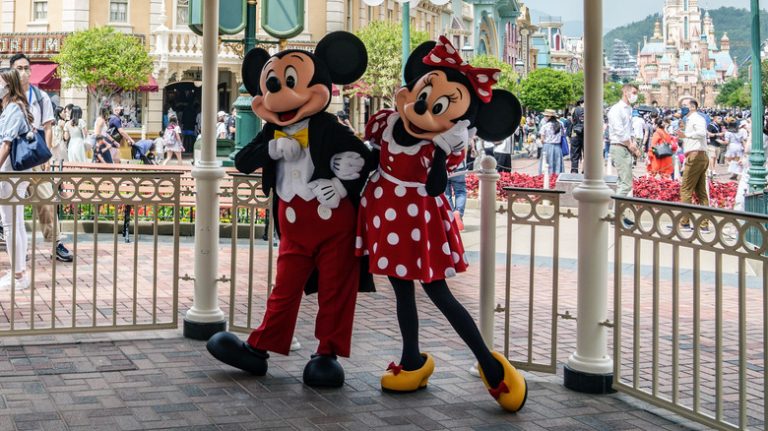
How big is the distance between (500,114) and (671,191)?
1014 cm

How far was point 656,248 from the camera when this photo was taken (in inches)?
183

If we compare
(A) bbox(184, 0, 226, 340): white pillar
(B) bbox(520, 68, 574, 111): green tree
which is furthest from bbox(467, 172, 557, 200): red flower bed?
(B) bbox(520, 68, 574, 111): green tree

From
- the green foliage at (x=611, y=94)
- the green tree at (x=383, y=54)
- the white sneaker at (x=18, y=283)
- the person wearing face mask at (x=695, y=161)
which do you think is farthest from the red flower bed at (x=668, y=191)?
the green foliage at (x=611, y=94)

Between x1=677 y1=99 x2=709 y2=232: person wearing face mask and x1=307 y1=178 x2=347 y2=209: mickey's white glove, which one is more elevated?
x1=677 y1=99 x2=709 y2=232: person wearing face mask

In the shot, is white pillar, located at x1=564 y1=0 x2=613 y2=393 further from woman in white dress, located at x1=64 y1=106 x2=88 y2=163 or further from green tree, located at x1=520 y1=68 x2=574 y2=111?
green tree, located at x1=520 y1=68 x2=574 y2=111

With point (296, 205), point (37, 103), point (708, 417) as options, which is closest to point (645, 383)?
point (708, 417)

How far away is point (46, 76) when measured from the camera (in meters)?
33.8

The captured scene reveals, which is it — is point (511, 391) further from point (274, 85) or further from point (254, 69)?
point (254, 69)

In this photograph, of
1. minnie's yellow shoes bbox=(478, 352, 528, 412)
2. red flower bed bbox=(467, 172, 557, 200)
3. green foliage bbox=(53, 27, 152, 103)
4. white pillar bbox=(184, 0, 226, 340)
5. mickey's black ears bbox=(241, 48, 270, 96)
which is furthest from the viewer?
green foliage bbox=(53, 27, 152, 103)

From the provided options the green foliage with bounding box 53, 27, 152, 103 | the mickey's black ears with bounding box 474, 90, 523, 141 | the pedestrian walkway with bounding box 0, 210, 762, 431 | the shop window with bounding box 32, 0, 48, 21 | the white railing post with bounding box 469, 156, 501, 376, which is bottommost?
the pedestrian walkway with bounding box 0, 210, 762, 431

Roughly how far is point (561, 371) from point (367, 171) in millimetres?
1563

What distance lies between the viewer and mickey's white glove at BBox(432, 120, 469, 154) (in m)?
4.80

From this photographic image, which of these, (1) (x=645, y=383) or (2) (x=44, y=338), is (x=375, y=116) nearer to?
(1) (x=645, y=383)

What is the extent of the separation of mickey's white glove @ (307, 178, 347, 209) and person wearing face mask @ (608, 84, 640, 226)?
7826 millimetres
